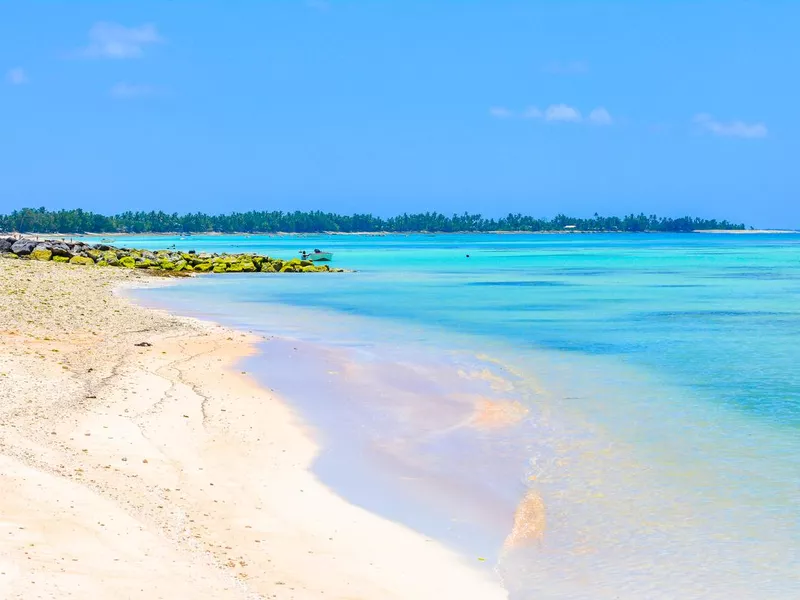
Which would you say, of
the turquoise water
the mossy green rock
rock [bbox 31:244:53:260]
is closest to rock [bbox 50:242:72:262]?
rock [bbox 31:244:53:260]

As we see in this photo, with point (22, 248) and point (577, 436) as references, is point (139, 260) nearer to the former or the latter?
point (22, 248)

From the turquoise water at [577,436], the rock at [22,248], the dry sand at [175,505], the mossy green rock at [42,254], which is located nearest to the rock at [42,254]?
the mossy green rock at [42,254]

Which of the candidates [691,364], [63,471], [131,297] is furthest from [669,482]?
[131,297]

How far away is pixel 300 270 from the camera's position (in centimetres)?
5744

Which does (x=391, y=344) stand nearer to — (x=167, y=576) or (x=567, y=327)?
(x=567, y=327)

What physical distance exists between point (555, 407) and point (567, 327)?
11976 mm

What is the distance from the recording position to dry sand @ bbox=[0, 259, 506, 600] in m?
5.96

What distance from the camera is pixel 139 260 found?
5228cm

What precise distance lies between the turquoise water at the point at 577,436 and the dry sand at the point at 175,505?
533mm

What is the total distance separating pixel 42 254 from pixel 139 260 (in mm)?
5236

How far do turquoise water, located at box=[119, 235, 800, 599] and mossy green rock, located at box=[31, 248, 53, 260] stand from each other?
25430 mm

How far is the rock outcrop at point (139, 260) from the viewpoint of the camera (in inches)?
1983

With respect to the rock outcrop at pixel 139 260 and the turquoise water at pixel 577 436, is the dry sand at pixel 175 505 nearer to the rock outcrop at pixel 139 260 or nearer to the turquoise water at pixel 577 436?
the turquoise water at pixel 577 436

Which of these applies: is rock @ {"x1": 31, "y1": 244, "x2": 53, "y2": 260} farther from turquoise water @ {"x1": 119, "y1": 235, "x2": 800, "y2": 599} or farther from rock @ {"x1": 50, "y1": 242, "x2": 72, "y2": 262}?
turquoise water @ {"x1": 119, "y1": 235, "x2": 800, "y2": 599}
